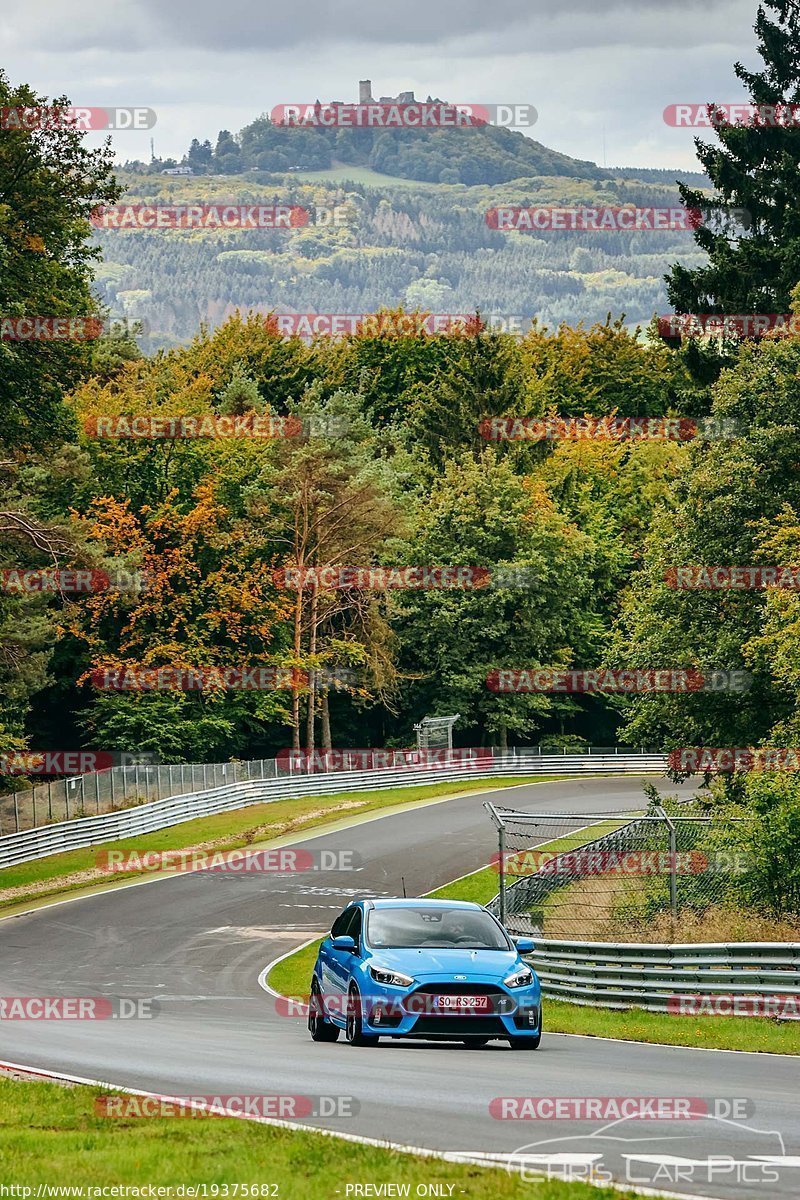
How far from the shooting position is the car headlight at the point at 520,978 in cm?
1611

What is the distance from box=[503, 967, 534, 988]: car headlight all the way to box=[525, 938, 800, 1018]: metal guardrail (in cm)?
374

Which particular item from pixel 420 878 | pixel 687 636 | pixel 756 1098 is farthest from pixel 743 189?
pixel 756 1098

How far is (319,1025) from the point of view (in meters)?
17.9

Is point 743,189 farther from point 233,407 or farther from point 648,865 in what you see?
point 648,865

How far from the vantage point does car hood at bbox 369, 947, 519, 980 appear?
52.5 feet

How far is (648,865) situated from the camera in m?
23.7

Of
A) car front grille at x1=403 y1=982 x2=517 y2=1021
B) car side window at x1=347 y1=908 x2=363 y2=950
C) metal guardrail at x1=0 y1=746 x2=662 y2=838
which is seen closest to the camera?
car front grille at x1=403 y1=982 x2=517 y2=1021

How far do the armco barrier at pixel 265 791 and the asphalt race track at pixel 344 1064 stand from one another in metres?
11.4

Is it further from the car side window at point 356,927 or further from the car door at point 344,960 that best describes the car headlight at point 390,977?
the car side window at point 356,927
